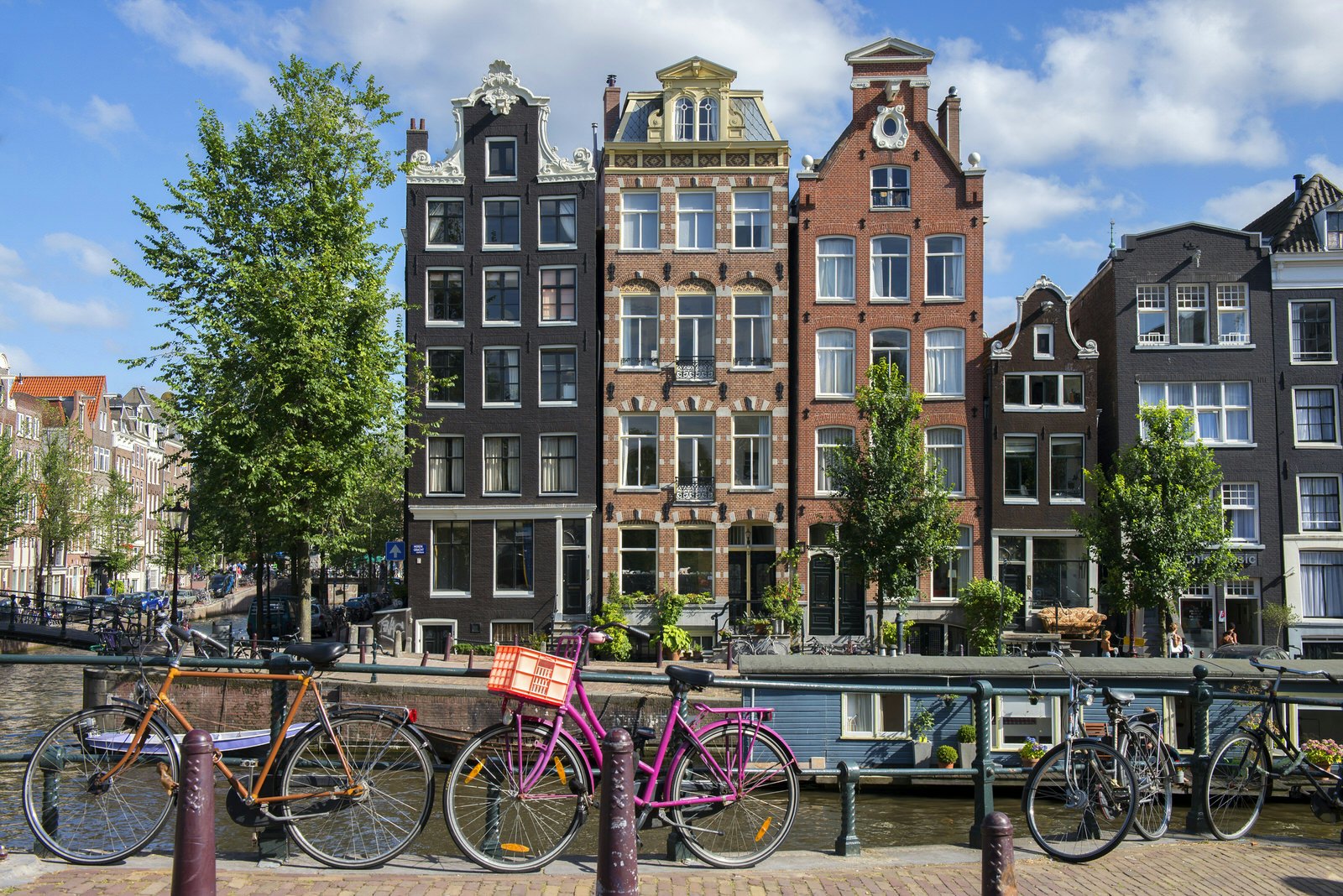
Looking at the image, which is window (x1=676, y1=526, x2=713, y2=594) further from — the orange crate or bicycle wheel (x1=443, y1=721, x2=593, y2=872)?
the orange crate

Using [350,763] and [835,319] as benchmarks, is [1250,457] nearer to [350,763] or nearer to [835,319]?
[835,319]

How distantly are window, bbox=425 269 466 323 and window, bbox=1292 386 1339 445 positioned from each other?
25.3 meters

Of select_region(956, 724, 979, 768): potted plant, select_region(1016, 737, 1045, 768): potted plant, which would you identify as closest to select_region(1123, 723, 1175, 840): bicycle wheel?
select_region(1016, 737, 1045, 768): potted plant

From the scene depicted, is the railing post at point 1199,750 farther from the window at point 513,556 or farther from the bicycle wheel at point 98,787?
the window at point 513,556

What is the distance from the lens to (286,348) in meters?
24.0

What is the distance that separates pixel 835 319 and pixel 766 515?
627 cm

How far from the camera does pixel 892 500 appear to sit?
1092 inches

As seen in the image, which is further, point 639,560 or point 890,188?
point 890,188

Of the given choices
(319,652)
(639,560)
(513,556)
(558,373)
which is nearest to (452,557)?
(513,556)

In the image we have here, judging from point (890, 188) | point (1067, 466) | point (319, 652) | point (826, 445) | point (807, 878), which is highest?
point (890, 188)

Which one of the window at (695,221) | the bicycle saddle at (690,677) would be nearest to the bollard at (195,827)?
the bicycle saddle at (690,677)

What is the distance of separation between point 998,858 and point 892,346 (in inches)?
1134

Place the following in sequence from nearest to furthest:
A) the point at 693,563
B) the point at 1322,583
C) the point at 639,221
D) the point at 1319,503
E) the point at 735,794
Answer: the point at 735,794
the point at 1322,583
the point at 1319,503
the point at 693,563
the point at 639,221

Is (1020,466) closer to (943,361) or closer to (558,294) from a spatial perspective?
(943,361)
